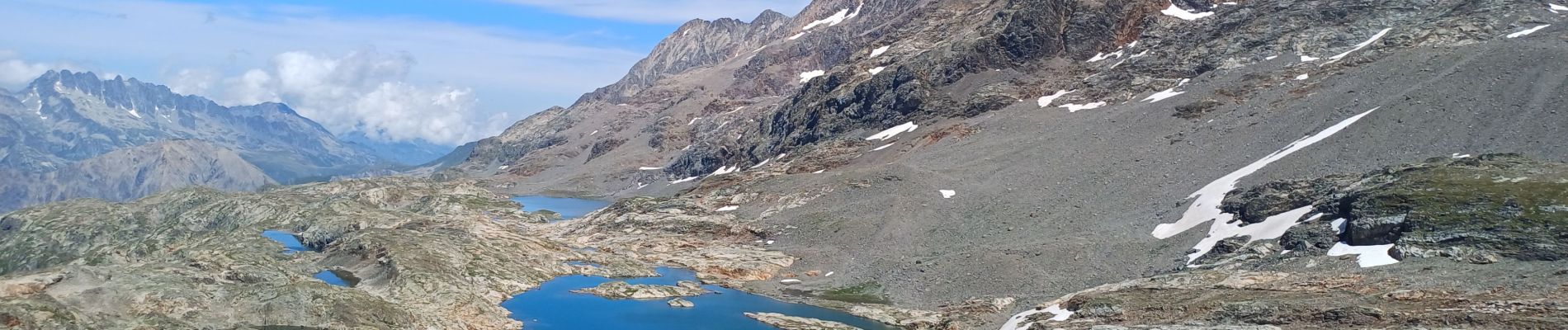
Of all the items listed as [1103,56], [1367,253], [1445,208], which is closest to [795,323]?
[1367,253]

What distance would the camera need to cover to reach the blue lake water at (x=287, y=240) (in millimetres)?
133775

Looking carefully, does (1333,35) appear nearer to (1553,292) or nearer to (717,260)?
(717,260)

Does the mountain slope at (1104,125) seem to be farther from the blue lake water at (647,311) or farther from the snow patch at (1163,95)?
the blue lake water at (647,311)

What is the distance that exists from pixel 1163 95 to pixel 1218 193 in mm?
51116

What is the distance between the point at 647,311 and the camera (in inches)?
3346

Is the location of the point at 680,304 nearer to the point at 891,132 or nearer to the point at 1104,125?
the point at 1104,125

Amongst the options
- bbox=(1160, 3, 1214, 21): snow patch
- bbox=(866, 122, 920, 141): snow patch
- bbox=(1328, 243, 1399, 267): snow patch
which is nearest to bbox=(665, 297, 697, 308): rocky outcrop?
bbox=(1328, 243, 1399, 267): snow patch

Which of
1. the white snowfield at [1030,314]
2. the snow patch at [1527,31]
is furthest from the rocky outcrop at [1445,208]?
the snow patch at [1527,31]

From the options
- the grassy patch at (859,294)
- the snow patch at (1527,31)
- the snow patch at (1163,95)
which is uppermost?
the snow patch at (1527,31)

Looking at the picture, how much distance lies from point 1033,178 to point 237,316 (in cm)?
7643

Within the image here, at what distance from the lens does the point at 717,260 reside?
108750mm

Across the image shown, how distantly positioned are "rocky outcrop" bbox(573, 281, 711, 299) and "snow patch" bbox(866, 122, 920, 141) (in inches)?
2825

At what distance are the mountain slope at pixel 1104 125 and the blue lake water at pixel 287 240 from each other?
5194 cm

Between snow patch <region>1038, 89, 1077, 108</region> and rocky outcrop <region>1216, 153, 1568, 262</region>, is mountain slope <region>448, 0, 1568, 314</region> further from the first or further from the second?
rocky outcrop <region>1216, 153, 1568, 262</region>
